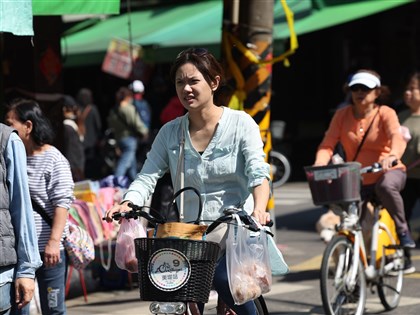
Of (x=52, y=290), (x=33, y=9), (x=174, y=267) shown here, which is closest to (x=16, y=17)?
(x=33, y=9)

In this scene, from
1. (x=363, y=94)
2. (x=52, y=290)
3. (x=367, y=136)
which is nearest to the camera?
(x=52, y=290)

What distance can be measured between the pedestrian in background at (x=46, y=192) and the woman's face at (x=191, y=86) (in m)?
1.32

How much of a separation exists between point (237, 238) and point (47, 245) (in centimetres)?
163

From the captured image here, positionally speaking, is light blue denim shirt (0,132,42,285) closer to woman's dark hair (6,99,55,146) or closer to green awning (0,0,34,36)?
woman's dark hair (6,99,55,146)

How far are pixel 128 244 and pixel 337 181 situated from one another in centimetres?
314

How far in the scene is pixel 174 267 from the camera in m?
4.68

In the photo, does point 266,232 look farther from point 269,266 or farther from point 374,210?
point 374,210

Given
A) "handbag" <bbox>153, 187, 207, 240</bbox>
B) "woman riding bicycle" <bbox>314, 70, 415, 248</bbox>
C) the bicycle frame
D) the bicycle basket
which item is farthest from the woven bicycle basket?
"woman riding bicycle" <bbox>314, 70, 415, 248</bbox>

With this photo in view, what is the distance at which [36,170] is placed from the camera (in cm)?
641

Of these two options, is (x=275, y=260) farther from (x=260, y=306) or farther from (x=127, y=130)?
(x=127, y=130)

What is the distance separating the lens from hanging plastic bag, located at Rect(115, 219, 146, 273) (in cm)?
521

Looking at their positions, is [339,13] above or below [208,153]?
above

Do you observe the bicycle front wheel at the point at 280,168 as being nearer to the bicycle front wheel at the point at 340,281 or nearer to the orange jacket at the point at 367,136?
the orange jacket at the point at 367,136

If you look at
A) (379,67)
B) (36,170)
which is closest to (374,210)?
(36,170)
